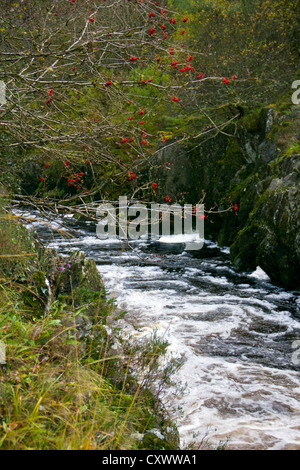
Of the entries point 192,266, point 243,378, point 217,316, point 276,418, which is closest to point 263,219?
point 192,266

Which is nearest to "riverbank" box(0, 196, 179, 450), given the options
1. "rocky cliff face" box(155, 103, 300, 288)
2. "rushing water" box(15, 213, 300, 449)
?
"rushing water" box(15, 213, 300, 449)

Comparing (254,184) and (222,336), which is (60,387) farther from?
(254,184)

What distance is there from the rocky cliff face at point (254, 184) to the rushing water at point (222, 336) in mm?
576

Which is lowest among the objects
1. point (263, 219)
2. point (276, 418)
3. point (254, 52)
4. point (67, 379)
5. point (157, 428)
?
point (276, 418)

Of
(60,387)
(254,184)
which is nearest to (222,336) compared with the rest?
(60,387)

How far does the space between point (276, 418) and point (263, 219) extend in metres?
5.08

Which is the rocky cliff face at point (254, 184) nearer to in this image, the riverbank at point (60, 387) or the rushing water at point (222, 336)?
the rushing water at point (222, 336)

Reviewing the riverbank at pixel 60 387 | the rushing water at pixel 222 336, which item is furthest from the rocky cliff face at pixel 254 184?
the riverbank at pixel 60 387

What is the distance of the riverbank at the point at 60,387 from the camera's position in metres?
2.07

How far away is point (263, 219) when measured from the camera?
27.5 feet

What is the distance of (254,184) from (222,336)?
5218 millimetres

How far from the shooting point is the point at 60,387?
7.92ft

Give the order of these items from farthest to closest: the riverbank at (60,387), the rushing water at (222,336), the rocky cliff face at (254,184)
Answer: the rocky cliff face at (254,184), the rushing water at (222,336), the riverbank at (60,387)
